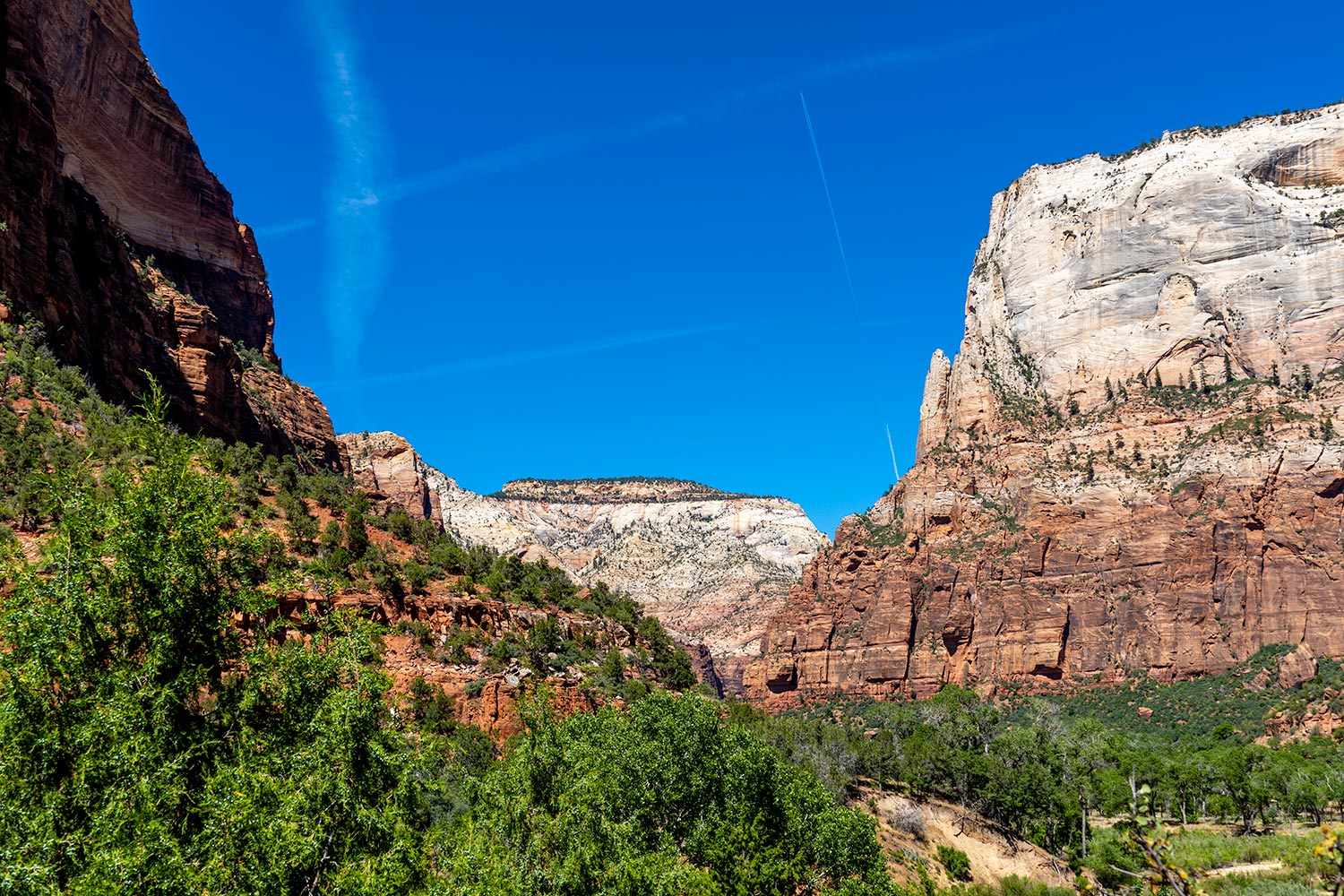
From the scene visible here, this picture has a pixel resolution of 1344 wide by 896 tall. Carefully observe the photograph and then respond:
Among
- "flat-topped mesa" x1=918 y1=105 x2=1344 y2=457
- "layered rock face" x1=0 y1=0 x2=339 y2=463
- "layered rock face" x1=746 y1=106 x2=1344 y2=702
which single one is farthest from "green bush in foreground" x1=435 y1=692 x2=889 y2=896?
"flat-topped mesa" x1=918 y1=105 x2=1344 y2=457

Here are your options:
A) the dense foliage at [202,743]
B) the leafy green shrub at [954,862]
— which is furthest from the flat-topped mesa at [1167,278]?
the dense foliage at [202,743]

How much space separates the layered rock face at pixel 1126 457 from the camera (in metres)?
112

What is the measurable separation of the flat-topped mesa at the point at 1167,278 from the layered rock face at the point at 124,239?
360 feet

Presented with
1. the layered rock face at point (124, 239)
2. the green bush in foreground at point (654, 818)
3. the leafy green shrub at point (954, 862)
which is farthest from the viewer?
the leafy green shrub at point (954, 862)

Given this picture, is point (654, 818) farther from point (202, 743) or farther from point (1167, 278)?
point (1167, 278)

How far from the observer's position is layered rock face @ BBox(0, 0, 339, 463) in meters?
44.3

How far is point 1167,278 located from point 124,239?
14618 cm

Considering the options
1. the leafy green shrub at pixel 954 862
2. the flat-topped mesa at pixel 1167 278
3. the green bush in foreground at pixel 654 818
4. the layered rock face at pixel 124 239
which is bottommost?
the leafy green shrub at pixel 954 862

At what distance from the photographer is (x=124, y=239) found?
6309 cm

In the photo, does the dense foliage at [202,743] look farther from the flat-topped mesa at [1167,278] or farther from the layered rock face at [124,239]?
the flat-topped mesa at [1167,278]

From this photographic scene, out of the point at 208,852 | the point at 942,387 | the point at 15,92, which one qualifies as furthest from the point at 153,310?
the point at 942,387

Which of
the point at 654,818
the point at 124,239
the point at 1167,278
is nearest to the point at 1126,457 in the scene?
the point at 1167,278

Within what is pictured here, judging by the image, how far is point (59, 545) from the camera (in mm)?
12438

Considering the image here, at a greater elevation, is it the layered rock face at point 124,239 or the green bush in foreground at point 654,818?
the layered rock face at point 124,239
